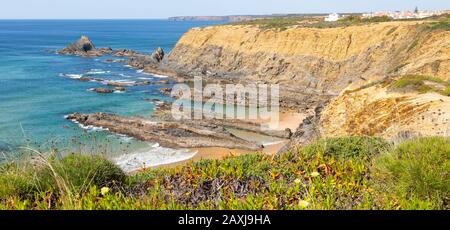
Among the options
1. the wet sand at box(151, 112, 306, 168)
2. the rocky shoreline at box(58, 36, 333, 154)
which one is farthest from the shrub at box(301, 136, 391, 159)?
the wet sand at box(151, 112, 306, 168)

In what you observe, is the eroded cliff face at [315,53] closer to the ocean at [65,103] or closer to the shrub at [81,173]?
the ocean at [65,103]

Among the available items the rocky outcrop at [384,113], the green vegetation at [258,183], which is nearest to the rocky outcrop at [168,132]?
the rocky outcrop at [384,113]

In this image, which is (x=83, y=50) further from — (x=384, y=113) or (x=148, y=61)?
(x=384, y=113)

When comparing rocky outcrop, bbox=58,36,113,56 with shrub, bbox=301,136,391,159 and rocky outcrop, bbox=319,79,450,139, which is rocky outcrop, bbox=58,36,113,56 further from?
shrub, bbox=301,136,391,159

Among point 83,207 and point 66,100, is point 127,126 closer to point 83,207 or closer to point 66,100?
point 66,100
